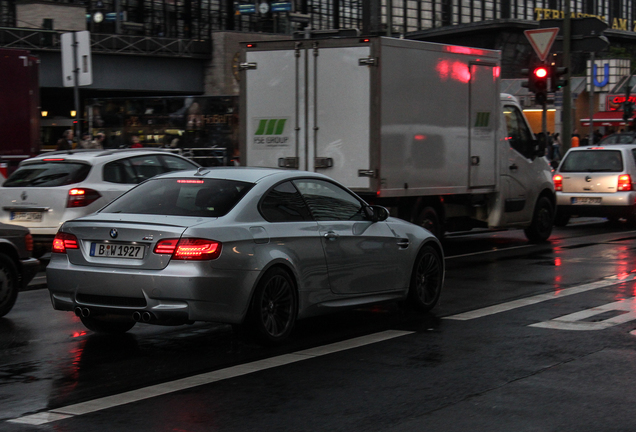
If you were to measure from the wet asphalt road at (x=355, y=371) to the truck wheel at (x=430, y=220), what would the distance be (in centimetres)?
392

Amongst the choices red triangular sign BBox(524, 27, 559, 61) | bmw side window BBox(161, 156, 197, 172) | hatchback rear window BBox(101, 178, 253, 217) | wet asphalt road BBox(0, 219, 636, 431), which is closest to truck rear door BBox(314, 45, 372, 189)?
bmw side window BBox(161, 156, 197, 172)

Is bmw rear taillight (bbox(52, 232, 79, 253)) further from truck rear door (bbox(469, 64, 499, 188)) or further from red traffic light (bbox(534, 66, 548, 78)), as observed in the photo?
red traffic light (bbox(534, 66, 548, 78))

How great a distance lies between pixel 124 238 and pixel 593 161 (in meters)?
15.0

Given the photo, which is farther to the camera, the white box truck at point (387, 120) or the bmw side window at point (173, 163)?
the bmw side window at point (173, 163)

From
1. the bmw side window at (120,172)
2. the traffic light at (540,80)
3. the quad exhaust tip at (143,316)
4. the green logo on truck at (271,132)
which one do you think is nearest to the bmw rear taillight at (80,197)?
the bmw side window at (120,172)

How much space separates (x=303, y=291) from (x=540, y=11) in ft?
236

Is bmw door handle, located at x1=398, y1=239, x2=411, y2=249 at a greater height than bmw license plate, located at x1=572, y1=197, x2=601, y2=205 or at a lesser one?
greater

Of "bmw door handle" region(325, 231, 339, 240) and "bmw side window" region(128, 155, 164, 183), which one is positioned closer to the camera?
"bmw door handle" region(325, 231, 339, 240)

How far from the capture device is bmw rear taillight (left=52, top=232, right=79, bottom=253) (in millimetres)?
7281

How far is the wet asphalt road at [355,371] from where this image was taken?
5.34 metres

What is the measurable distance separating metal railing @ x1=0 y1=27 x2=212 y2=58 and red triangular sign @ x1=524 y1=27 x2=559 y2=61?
87.6 feet

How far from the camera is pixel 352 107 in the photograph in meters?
13.0

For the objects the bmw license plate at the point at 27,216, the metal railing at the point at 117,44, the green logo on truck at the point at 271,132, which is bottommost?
the bmw license plate at the point at 27,216

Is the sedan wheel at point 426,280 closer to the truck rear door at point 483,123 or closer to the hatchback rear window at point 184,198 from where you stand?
the hatchback rear window at point 184,198
